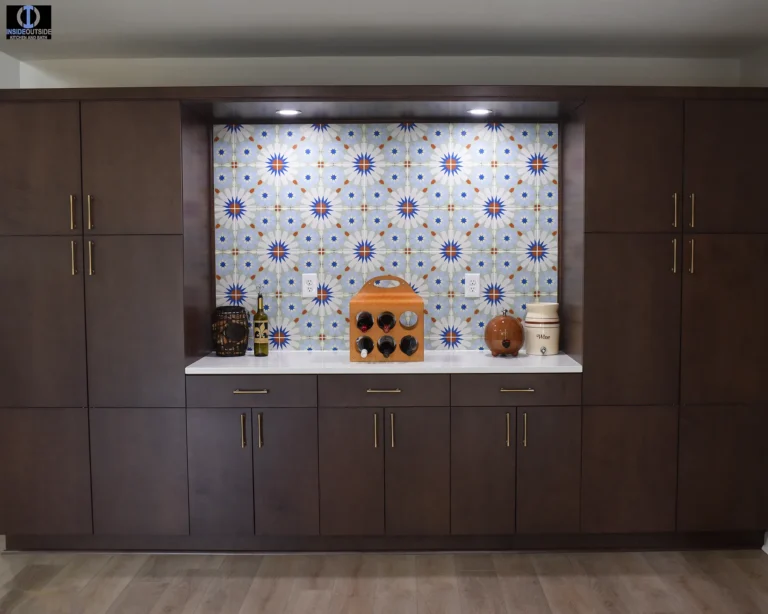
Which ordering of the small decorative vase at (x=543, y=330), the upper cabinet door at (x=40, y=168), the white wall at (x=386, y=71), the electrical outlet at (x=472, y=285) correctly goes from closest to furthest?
the upper cabinet door at (x=40, y=168)
the small decorative vase at (x=543, y=330)
the white wall at (x=386, y=71)
the electrical outlet at (x=472, y=285)

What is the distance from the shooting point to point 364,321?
135 inches

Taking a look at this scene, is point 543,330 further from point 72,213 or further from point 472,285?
point 72,213

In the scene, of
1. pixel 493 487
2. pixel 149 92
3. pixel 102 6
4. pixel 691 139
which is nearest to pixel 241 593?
pixel 493 487

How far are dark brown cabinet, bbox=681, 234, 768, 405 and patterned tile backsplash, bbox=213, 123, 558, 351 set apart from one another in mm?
738

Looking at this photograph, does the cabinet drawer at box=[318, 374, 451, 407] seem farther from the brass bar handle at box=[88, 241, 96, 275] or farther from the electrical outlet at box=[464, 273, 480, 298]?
the brass bar handle at box=[88, 241, 96, 275]

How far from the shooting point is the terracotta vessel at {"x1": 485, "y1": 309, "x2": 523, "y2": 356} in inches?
137

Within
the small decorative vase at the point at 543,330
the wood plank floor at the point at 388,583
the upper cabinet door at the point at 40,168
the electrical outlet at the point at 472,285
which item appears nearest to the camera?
the wood plank floor at the point at 388,583

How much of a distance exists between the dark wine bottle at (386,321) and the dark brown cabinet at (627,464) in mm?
967

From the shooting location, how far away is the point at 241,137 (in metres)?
3.76

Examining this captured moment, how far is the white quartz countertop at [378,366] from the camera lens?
10.8 ft

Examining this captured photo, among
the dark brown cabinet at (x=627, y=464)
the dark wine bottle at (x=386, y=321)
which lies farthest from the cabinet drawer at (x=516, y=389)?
the dark wine bottle at (x=386, y=321)

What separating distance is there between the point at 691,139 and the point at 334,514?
7.67ft

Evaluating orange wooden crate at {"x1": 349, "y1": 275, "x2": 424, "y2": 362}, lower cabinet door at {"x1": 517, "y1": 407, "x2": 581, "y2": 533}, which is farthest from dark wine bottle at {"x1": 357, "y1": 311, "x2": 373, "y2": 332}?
lower cabinet door at {"x1": 517, "y1": 407, "x2": 581, "y2": 533}

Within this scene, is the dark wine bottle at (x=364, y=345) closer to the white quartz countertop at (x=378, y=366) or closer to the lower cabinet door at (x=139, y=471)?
the white quartz countertop at (x=378, y=366)
